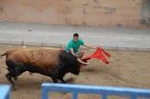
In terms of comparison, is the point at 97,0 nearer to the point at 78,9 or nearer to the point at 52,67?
the point at 78,9

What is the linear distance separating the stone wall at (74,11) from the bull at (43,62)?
8035 mm

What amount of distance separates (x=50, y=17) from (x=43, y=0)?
71 centimetres

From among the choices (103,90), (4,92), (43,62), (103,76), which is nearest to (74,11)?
(103,76)

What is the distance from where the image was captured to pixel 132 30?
1562 centimetres

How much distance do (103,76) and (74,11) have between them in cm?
692

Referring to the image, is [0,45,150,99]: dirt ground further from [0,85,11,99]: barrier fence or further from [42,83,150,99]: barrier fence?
[0,85,11,99]: barrier fence

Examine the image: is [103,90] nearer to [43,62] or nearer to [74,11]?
[43,62]

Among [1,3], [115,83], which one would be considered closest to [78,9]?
[1,3]

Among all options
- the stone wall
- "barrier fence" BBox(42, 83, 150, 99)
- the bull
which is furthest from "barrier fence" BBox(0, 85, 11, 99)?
the stone wall

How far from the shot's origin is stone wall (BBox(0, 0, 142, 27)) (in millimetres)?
15773

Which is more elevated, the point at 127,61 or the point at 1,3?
the point at 1,3

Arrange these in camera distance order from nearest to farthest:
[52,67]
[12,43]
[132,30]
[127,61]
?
[52,67]
[127,61]
[12,43]
[132,30]

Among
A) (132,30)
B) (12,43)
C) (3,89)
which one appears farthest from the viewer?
(132,30)

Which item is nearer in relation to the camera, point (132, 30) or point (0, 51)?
point (0, 51)
